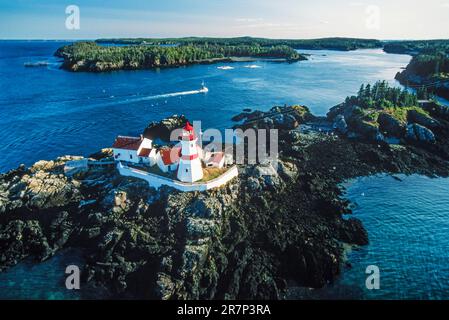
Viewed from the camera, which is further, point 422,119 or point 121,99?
point 121,99

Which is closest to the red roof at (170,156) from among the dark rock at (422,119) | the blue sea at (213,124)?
the blue sea at (213,124)

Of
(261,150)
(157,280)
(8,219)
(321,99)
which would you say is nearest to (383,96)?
(321,99)

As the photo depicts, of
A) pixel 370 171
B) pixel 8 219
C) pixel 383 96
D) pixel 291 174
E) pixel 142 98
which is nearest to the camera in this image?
pixel 8 219

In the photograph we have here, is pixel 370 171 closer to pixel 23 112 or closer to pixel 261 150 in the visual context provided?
pixel 261 150

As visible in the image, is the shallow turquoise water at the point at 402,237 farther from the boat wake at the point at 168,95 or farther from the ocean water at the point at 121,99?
the boat wake at the point at 168,95

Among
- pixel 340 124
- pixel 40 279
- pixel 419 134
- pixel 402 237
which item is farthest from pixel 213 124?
pixel 40 279

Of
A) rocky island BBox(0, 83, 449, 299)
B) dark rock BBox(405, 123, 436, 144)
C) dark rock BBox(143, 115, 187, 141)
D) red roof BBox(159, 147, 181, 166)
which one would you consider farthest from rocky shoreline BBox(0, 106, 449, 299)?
dark rock BBox(143, 115, 187, 141)

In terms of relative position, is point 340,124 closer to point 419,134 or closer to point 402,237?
point 419,134
